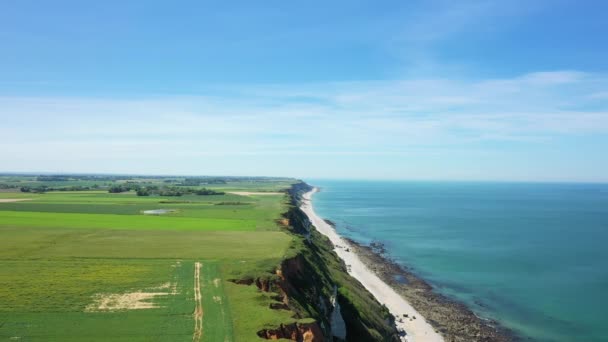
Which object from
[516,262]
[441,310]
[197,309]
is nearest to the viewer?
[197,309]

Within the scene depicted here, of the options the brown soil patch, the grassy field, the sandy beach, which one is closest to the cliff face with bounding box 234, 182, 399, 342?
the grassy field

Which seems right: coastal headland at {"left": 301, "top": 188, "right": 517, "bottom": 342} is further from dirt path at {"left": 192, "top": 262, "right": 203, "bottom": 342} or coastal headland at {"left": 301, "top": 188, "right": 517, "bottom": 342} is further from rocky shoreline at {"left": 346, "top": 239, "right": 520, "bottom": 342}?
dirt path at {"left": 192, "top": 262, "right": 203, "bottom": 342}

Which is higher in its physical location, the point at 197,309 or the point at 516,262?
the point at 197,309

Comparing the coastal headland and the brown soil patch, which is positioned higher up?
the brown soil patch

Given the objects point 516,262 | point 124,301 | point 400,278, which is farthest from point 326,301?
point 516,262

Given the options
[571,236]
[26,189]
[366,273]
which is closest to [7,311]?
[366,273]

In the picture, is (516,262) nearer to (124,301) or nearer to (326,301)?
(326,301)

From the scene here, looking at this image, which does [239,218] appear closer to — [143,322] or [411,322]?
[411,322]

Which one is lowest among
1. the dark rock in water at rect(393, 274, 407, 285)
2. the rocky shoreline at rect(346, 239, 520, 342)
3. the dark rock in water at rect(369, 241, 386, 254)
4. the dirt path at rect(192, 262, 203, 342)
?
the rocky shoreline at rect(346, 239, 520, 342)
